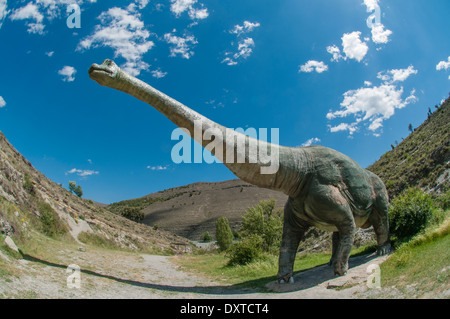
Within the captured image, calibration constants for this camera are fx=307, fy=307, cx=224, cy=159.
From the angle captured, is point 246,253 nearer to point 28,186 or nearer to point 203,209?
point 28,186

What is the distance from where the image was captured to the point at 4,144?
68.6 ft

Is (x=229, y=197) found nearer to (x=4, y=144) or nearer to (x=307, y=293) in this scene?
(x=4, y=144)

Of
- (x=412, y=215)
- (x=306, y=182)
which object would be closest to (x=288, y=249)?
(x=306, y=182)

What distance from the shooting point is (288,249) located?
919 centimetres

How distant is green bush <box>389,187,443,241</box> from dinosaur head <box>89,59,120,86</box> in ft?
31.6

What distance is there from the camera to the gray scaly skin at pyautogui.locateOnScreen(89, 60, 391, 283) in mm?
7605

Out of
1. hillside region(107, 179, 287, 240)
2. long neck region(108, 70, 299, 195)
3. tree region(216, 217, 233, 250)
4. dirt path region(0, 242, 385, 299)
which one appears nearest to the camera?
dirt path region(0, 242, 385, 299)

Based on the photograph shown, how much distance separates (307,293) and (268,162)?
3.26 m

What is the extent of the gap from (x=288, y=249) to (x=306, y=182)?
2.25 meters

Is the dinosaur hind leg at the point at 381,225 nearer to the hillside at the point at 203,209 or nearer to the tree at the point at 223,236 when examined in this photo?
the tree at the point at 223,236

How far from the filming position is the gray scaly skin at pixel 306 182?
7605 millimetres

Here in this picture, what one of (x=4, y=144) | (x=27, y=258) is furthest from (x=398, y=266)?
(x=4, y=144)

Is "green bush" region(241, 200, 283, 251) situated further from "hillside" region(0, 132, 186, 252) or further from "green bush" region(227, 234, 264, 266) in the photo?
"hillside" region(0, 132, 186, 252)

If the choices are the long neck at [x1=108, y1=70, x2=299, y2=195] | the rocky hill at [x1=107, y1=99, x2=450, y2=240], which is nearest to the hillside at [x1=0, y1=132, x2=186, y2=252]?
the long neck at [x1=108, y1=70, x2=299, y2=195]
